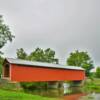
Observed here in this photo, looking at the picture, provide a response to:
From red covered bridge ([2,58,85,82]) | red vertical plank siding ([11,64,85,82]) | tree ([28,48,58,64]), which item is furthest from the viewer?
tree ([28,48,58,64])

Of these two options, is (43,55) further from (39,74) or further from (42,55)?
(39,74)

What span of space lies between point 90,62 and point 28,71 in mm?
39477

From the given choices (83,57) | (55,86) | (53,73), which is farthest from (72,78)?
(83,57)

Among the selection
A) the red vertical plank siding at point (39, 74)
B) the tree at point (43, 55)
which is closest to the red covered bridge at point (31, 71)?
the red vertical plank siding at point (39, 74)

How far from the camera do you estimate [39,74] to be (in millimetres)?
45812

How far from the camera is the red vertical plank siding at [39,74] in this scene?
135ft

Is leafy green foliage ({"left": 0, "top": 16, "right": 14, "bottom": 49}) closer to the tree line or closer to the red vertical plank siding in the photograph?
the red vertical plank siding

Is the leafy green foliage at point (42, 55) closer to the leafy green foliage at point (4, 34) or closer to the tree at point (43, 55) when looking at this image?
the tree at point (43, 55)

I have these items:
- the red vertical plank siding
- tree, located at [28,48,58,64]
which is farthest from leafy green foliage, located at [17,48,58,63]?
the red vertical plank siding

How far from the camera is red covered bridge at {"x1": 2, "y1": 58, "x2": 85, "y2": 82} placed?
41062mm

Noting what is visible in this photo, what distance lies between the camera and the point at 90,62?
263 feet

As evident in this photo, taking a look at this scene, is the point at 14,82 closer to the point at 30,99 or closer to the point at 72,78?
the point at 30,99

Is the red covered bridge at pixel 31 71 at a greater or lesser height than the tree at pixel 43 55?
lesser

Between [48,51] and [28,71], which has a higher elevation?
[48,51]
